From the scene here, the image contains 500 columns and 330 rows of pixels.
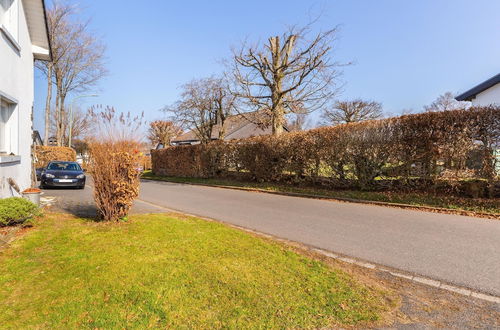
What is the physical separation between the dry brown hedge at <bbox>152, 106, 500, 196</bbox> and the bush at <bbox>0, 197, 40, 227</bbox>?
33.6 ft

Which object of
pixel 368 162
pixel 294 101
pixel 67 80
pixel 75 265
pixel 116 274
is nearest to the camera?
pixel 116 274

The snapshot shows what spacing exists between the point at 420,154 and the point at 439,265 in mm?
6418

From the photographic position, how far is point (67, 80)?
31.1m

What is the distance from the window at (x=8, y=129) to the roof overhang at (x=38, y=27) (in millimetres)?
3104

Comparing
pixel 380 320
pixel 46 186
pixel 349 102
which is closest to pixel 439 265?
pixel 380 320

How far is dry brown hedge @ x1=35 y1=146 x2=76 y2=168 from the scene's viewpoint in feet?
88.7

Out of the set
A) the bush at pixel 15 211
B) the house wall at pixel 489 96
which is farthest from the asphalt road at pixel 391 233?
the house wall at pixel 489 96

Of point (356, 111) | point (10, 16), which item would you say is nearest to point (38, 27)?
point (10, 16)

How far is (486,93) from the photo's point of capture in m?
17.1

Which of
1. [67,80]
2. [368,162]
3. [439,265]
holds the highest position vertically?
[67,80]

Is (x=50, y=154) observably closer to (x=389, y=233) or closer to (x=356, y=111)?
(x=389, y=233)

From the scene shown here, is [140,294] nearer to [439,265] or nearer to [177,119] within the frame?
[439,265]

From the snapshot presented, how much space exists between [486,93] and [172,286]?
2120cm

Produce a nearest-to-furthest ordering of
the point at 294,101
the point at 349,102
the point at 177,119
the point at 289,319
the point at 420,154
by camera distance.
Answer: the point at 289,319 < the point at 420,154 < the point at 294,101 < the point at 177,119 < the point at 349,102
